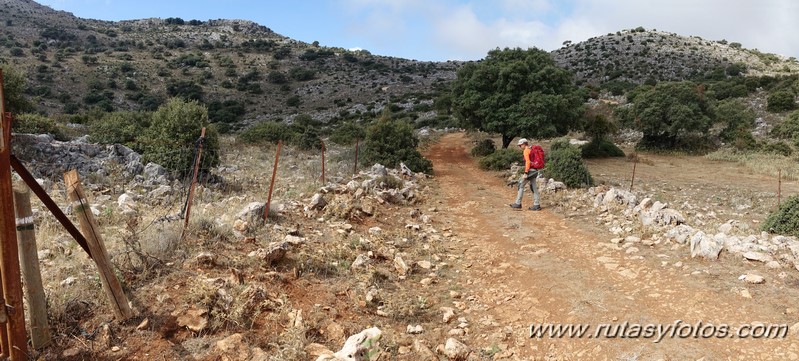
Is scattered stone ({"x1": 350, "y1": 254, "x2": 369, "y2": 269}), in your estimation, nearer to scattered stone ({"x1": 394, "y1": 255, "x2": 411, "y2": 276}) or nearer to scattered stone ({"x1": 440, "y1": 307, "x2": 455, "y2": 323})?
scattered stone ({"x1": 394, "y1": 255, "x2": 411, "y2": 276})

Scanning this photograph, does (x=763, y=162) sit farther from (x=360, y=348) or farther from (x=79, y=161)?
(x=79, y=161)

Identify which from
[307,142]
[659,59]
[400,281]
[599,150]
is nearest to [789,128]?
[599,150]

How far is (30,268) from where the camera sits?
11.2 ft

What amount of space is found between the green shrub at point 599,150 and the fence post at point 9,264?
23.8 meters

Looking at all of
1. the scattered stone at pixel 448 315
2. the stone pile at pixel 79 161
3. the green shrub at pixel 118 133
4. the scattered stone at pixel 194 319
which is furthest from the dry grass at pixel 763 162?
the green shrub at pixel 118 133

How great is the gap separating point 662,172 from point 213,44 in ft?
229

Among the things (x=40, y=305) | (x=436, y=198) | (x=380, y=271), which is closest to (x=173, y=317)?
(x=40, y=305)

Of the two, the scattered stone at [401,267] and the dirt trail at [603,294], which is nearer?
the dirt trail at [603,294]

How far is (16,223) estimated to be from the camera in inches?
131

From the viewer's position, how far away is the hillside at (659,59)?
51.3 metres

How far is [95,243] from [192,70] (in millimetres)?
59408

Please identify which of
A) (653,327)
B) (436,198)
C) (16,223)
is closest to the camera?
(16,223)

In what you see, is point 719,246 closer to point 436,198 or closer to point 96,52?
point 436,198

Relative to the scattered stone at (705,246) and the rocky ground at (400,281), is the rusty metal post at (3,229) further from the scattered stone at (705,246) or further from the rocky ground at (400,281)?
the scattered stone at (705,246)
